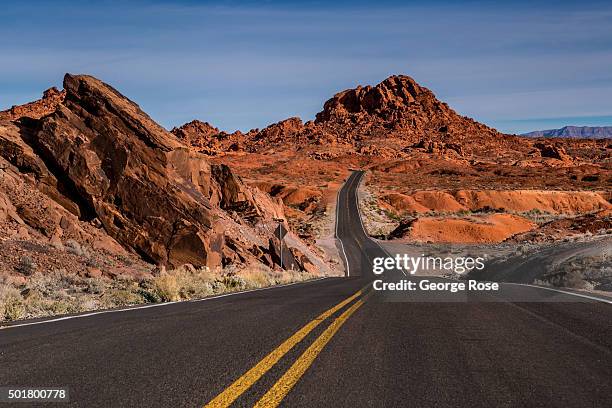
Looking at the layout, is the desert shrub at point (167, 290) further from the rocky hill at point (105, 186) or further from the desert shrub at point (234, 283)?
the rocky hill at point (105, 186)

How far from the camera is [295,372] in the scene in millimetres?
5078

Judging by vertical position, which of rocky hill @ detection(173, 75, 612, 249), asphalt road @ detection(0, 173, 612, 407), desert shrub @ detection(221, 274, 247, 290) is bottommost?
desert shrub @ detection(221, 274, 247, 290)

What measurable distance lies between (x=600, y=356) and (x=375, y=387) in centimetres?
274

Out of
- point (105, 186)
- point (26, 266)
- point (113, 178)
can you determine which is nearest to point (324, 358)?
point (26, 266)

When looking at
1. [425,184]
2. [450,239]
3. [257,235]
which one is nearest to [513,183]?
[425,184]

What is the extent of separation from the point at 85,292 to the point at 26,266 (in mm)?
4487

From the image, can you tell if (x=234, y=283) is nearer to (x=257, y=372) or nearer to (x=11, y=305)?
(x=11, y=305)

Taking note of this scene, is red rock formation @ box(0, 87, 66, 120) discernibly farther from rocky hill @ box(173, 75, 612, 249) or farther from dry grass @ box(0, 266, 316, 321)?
dry grass @ box(0, 266, 316, 321)

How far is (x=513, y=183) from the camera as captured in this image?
121438mm

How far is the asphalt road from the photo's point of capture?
14.4 ft

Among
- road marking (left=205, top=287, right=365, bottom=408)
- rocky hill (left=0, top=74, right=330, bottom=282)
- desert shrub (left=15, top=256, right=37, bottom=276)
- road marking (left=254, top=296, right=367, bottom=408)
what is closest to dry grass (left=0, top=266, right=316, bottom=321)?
desert shrub (left=15, top=256, right=37, bottom=276)

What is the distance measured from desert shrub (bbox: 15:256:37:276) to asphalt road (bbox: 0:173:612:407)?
9570 millimetres

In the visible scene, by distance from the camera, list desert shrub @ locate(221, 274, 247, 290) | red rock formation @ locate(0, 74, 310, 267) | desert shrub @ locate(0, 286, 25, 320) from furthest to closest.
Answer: red rock formation @ locate(0, 74, 310, 267) → desert shrub @ locate(221, 274, 247, 290) → desert shrub @ locate(0, 286, 25, 320)

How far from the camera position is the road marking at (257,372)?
4250 millimetres
